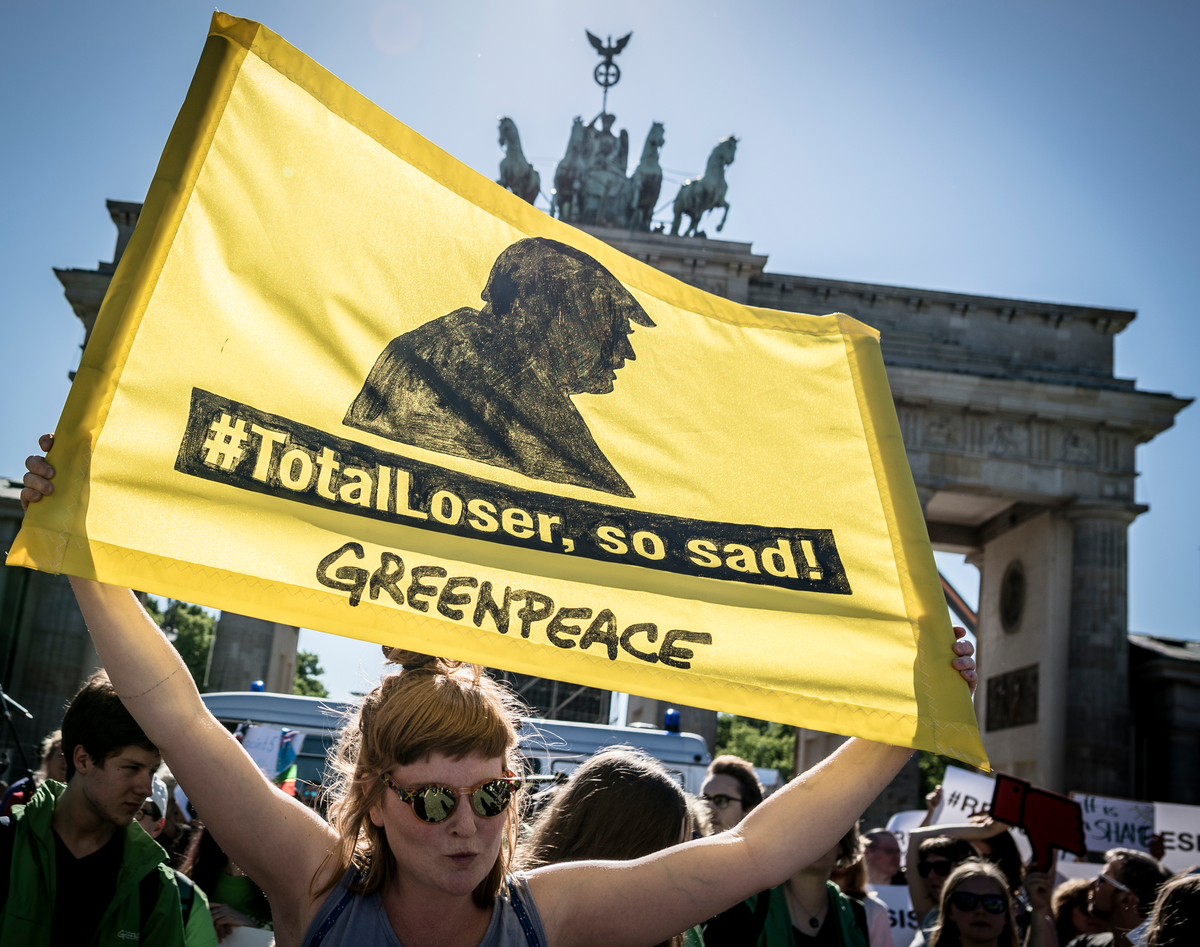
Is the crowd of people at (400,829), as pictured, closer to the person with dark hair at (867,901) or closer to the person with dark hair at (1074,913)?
the person with dark hair at (867,901)

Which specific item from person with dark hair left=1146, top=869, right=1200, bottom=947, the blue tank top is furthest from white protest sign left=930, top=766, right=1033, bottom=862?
the blue tank top

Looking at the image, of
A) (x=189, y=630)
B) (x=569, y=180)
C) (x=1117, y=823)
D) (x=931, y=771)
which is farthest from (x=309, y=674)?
(x=1117, y=823)

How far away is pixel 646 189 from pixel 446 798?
1088 inches

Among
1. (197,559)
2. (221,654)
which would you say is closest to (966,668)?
(197,559)

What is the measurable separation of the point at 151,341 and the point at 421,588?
2.43 feet

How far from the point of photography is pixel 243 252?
Result: 93.7 inches

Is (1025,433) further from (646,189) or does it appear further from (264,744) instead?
(264,744)

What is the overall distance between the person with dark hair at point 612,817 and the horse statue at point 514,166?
26.5 m

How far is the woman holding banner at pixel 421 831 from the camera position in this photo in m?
1.84

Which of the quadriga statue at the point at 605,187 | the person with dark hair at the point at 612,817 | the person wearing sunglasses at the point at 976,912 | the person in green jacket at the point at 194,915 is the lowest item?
the person in green jacket at the point at 194,915

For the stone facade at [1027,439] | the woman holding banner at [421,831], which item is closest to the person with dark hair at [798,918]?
the woman holding banner at [421,831]

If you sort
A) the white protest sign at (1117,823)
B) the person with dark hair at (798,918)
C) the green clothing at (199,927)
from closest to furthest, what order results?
1. the green clothing at (199,927)
2. the person with dark hair at (798,918)
3. the white protest sign at (1117,823)

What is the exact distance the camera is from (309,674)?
70.5 meters

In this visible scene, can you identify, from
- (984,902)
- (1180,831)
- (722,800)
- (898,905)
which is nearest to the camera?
(984,902)
